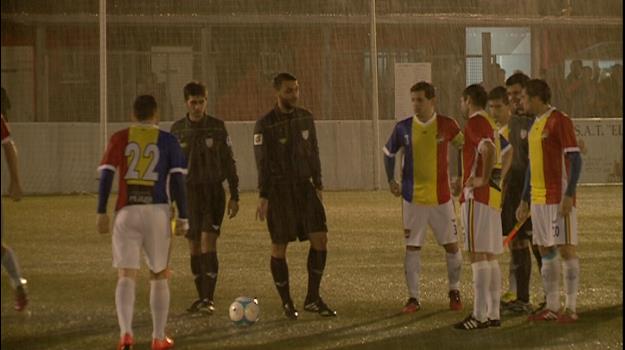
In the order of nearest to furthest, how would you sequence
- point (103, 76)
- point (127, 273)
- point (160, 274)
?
point (127, 273) → point (160, 274) → point (103, 76)

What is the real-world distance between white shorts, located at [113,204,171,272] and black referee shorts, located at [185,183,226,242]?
1.67 meters

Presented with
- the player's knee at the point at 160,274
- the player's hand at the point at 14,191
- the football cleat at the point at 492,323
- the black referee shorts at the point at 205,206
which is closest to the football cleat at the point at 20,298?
the player's hand at the point at 14,191

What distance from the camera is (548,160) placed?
7.21 m

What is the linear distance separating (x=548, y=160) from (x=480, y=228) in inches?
25.1

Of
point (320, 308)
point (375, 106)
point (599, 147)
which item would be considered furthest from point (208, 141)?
point (599, 147)

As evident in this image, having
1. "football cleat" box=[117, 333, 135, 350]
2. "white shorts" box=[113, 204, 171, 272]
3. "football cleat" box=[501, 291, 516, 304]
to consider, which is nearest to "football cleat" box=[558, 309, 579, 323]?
"football cleat" box=[501, 291, 516, 304]

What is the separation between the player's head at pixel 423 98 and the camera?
7.66 metres

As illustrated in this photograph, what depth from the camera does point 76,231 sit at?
1386 centimetres

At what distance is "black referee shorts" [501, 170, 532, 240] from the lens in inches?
320

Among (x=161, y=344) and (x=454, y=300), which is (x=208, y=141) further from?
(x=454, y=300)

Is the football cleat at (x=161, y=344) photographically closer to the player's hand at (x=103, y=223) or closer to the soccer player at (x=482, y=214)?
the player's hand at (x=103, y=223)

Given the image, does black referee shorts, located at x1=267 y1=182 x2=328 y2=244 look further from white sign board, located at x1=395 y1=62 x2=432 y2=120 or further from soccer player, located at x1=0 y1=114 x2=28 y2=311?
white sign board, located at x1=395 y1=62 x2=432 y2=120

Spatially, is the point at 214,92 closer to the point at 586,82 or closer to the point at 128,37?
the point at 128,37

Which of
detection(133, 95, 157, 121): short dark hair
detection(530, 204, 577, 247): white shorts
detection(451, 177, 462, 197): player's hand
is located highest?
detection(133, 95, 157, 121): short dark hair
